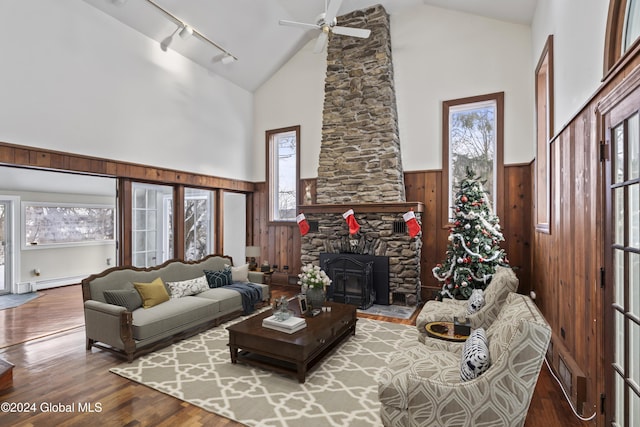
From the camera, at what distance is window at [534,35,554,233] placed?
12.4ft

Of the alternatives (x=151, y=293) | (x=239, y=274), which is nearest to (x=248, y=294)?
(x=239, y=274)

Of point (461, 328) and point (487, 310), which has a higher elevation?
point (487, 310)

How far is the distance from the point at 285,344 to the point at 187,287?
7.82ft

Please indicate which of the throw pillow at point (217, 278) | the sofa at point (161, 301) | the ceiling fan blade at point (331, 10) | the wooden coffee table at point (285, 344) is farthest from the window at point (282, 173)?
the wooden coffee table at point (285, 344)

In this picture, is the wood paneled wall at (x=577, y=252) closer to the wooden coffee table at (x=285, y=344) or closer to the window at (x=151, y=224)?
the wooden coffee table at (x=285, y=344)

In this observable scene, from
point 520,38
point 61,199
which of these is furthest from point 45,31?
point 520,38

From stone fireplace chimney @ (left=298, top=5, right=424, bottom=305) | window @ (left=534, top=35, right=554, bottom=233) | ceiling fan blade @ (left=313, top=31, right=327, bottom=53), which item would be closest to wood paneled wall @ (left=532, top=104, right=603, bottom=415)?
window @ (left=534, top=35, right=554, bottom=233)

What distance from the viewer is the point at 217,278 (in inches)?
210

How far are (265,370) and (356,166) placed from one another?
412 cm

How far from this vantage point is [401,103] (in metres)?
6.27

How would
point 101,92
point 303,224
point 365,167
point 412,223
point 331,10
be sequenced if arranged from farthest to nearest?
point 303,224
point 365,167
point 412,223
point 101,92
point 331,10

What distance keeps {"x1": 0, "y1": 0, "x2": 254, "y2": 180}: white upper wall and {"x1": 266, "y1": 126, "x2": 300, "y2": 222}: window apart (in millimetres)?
1248

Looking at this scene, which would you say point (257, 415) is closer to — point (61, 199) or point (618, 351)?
point (618, 351)

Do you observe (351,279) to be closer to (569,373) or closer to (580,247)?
(569,373)
